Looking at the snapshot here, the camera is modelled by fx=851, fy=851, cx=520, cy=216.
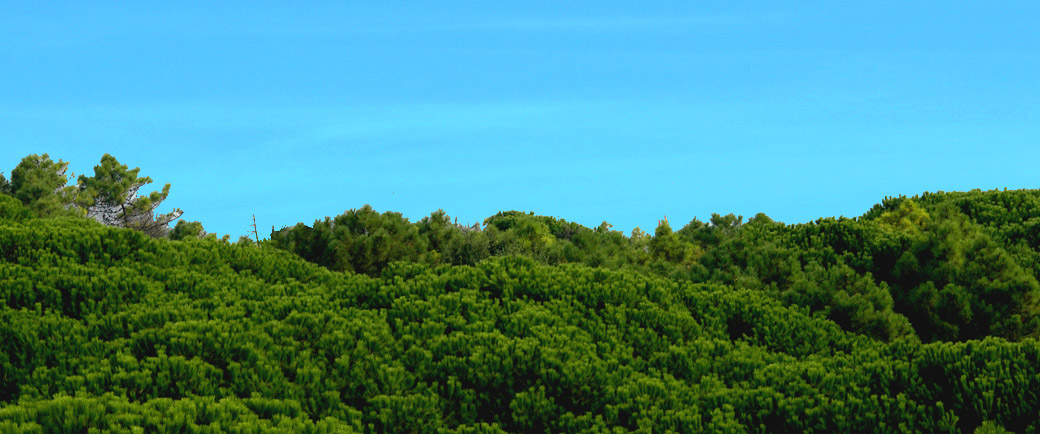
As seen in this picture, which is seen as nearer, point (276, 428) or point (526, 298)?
point (276, 428)

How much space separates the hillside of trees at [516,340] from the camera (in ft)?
24.3

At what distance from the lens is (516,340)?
830 cm

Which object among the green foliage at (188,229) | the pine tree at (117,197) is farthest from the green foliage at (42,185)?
the green foliage at (188,229)

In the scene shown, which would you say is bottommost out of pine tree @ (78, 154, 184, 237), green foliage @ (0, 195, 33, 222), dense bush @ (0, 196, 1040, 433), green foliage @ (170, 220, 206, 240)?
dense bush @ (0, 196, 1040, 433)

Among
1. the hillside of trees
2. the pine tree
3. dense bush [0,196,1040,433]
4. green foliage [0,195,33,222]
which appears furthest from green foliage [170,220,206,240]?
dense bush [0,196,1040,433]

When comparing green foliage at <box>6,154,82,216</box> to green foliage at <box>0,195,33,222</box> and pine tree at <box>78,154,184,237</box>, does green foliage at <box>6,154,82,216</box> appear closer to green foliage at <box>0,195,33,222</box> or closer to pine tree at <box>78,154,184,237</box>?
pine tree at <box>78,154,184,237</box>

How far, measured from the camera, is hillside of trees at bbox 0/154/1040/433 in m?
7.41

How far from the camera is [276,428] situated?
6.39m

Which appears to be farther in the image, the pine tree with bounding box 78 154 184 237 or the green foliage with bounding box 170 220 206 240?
the pine tree with bounding box 78 154 184 237

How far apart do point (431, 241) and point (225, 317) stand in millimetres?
11976

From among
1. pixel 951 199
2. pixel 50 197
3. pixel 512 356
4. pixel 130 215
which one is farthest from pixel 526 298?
pixel 130 215

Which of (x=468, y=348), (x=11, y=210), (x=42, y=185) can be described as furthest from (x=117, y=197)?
(x=468, y=348)

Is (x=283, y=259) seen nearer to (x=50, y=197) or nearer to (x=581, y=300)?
(x=581, y=300)

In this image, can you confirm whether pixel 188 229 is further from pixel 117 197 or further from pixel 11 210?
pixel 11 210
